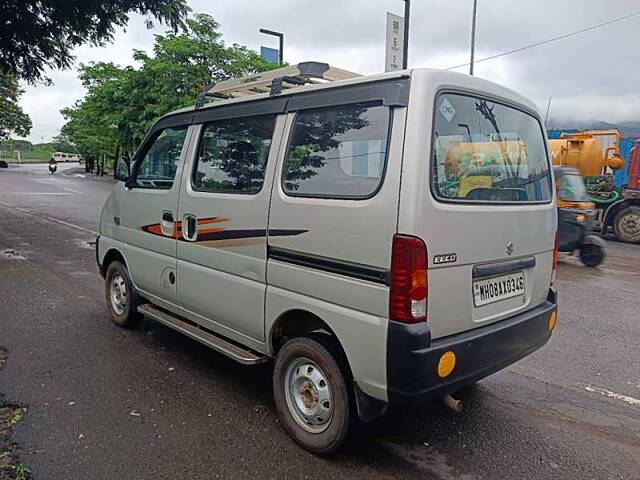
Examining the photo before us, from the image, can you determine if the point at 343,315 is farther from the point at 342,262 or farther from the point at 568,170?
the point at 568,170

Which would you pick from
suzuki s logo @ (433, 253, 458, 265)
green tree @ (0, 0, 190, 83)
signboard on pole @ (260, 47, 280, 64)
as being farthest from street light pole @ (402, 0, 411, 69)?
suzuki s logo @ (433, 253, 458, 265)

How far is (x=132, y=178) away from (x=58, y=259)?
185 inches

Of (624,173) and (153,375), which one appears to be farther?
(624,173)

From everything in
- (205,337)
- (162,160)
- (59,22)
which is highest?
(59,22)

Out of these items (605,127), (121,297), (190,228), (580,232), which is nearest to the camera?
(190,228)

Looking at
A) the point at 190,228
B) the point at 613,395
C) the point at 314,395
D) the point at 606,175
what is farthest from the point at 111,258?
the point at 606,175

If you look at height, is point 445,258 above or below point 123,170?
below

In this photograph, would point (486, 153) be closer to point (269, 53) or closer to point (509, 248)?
point (509, 248)

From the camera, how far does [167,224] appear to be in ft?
13.3

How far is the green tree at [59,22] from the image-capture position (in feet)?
32.3

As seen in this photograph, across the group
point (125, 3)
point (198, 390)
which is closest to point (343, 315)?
point (198, 390)

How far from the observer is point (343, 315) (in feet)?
8.79

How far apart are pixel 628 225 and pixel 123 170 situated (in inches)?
483

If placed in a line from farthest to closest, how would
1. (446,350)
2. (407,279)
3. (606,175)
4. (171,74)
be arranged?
(171,74)
(606,175)
(446,350)
(407,279)
